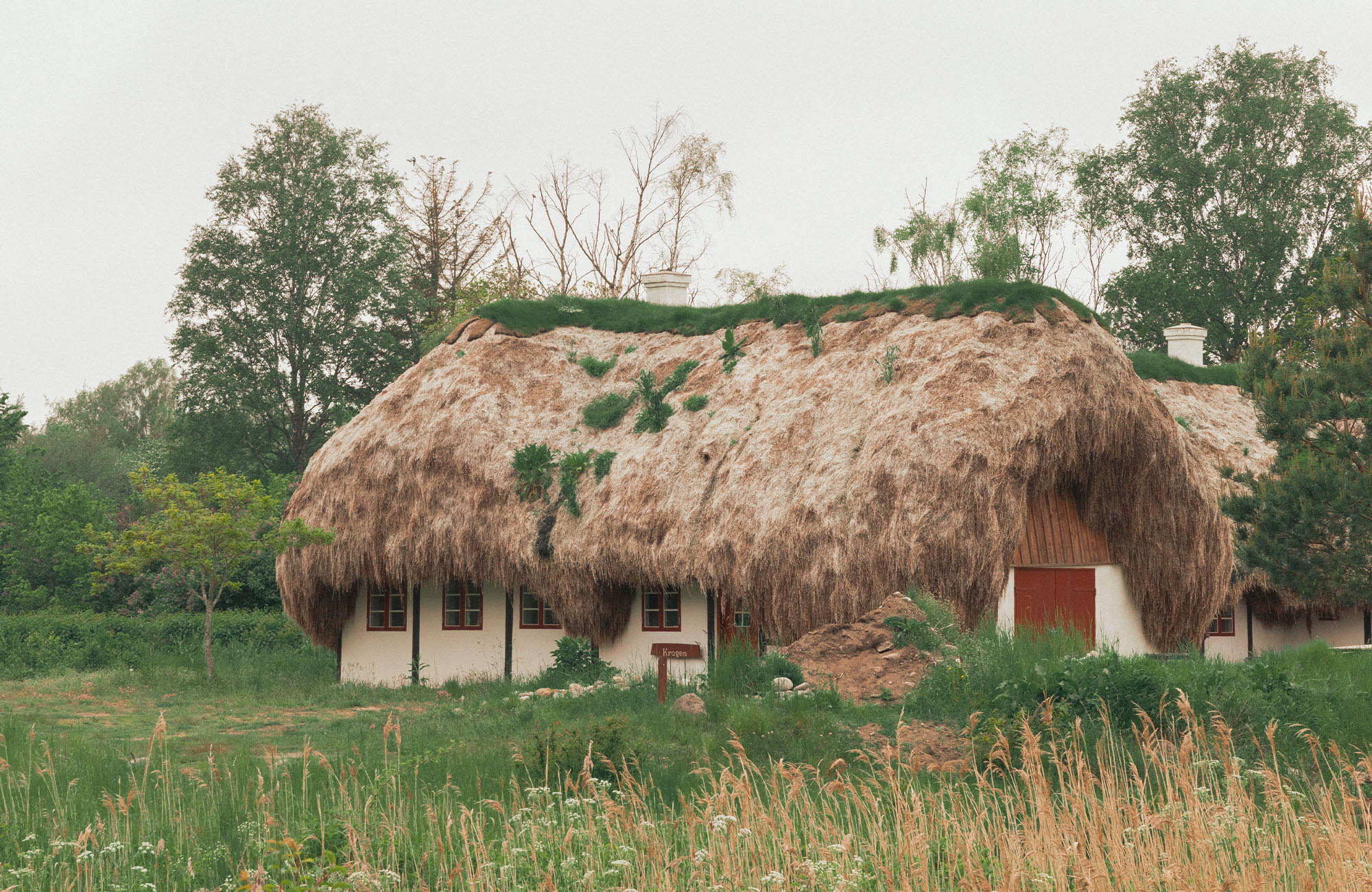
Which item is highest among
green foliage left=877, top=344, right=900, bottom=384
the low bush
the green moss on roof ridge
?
the green moss on roof ridge

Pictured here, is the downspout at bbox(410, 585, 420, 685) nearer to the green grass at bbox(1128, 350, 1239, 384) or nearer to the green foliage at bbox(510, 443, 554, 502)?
the green foliage at bbox(510, 443, 554, 502)

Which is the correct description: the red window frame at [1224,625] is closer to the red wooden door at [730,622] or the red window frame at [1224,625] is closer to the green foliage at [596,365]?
the red wooden door at [730,622]

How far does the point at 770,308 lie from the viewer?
62.6 feet

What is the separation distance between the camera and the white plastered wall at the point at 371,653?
18844 millimetres

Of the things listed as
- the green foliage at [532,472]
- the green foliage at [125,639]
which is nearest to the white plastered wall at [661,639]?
the green foliage at [532,472]

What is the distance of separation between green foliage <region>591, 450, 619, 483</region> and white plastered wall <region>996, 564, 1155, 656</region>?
22.1ft

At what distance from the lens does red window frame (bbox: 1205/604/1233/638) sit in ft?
63.8

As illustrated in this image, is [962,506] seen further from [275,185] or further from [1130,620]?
[275,185]

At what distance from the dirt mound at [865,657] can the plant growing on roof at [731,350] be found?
19.3ft

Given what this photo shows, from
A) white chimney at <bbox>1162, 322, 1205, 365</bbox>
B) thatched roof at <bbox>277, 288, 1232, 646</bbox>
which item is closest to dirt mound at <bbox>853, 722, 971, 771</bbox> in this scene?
thatched roof at <bbox>277, 288, 1232, 646</bbox>

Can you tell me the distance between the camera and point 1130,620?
1647 centimetres

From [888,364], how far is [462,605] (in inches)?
311

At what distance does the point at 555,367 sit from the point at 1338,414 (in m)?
11.9

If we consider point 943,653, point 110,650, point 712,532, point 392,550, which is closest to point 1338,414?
point 943,653
